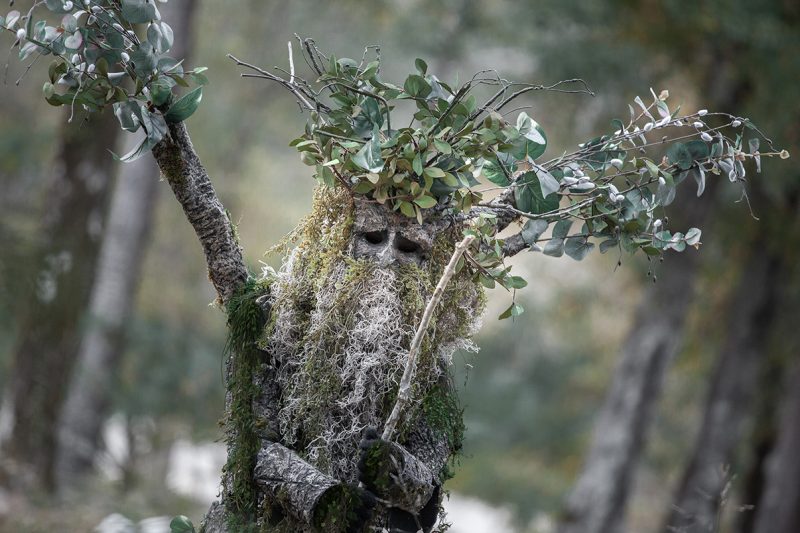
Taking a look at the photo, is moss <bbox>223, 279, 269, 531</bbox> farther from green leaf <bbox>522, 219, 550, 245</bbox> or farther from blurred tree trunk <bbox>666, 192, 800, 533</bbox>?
blurred tree trunk <bbox>666, 192, 800, 533</bbox>

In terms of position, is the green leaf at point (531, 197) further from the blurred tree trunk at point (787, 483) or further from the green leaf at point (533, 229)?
the blurred tree trunk at point (787, 483)

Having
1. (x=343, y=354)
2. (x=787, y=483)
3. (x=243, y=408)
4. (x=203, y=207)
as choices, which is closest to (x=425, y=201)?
(x=343, y=354)

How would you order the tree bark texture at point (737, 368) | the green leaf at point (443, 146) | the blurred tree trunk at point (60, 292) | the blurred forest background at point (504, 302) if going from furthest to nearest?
1. the tree bark texture at point (737, 368)
2. the blurred forest background at point (504, 302)
3. the blurred tree trunk at point (60, 292)
4. the green leaf at point (443, 146)

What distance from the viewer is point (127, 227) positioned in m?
8.85

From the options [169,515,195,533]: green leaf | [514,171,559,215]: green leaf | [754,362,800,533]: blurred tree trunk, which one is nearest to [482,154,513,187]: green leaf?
[514,171,559,215]: green leaf

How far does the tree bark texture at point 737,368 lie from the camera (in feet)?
30.4

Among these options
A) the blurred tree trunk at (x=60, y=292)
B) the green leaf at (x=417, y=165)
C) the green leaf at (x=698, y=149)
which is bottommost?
the green leaf at (x=417, y=165)

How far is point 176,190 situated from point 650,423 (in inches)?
284

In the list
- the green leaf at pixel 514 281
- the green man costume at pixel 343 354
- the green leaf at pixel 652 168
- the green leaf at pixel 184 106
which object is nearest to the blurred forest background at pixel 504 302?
the green man costume at pixel 343 354

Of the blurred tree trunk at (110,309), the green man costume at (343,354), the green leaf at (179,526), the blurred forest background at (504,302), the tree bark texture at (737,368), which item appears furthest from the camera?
Answer: the tree bark texture at (737,368)

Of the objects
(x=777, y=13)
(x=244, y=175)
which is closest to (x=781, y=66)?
(x=777, y=13)

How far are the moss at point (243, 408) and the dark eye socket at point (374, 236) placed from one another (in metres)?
0.29

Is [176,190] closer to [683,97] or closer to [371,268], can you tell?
[371,268]

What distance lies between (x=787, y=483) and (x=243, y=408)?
7167mm
